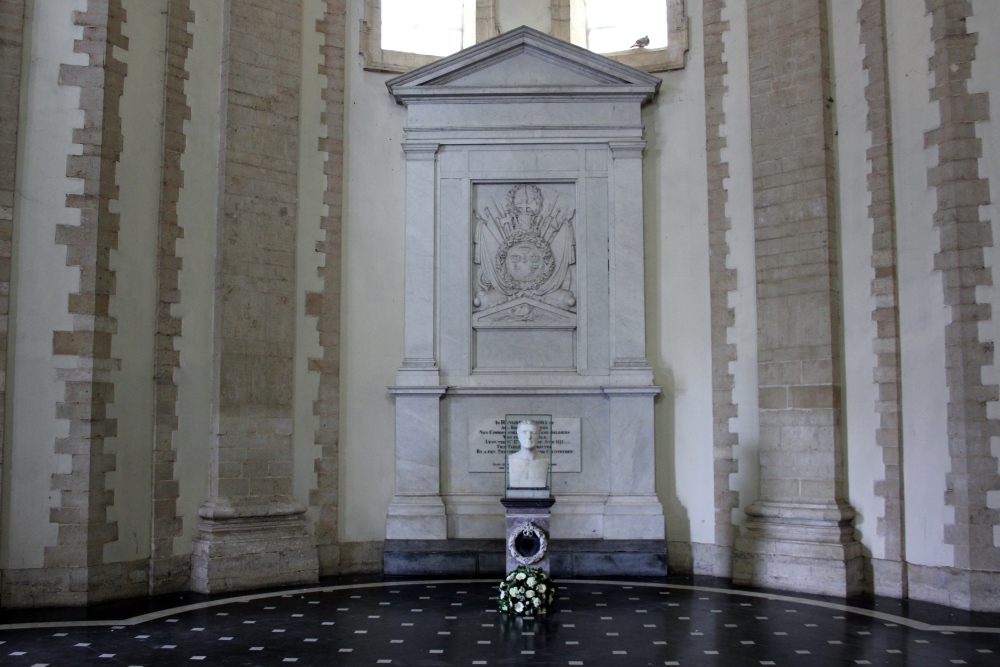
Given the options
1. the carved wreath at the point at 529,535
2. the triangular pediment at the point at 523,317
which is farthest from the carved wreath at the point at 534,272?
the carved wreath at the point at 529,535

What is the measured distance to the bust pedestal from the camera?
7.90m

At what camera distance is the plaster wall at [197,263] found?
8.75 meters

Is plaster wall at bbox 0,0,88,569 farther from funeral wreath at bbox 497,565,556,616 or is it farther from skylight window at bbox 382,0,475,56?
funeral wreath at bbox 497,565,556,616

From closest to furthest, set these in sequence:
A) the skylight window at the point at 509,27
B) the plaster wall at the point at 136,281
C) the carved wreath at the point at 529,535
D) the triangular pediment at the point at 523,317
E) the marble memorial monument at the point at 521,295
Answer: the carved wreath at the point at 529,535 → the plaster wall at the point at 136,281 → the marble memorial monument at the point at 521,295 → the triangular pediment at the point at 523,317 → the skylight window at the point at 509,27

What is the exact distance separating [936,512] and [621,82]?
5.09 meters

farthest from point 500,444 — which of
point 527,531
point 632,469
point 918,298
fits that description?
point 918,298

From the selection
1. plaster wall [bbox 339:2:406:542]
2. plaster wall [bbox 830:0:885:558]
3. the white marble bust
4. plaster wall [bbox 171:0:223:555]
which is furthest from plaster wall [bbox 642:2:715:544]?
plaster wall [bbox 171:0:223:555]

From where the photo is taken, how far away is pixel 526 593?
7.30m

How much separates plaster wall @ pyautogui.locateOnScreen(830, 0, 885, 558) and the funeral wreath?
3058mm

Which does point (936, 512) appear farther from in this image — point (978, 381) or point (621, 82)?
point (621, 82)

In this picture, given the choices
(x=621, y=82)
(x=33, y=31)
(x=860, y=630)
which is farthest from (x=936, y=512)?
(x=33, y=31)

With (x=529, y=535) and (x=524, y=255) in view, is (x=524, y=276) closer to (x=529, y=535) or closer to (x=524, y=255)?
(x=524, y=255)

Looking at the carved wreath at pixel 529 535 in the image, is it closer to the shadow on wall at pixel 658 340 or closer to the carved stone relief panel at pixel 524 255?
the shadow on wall at pixel 658 340

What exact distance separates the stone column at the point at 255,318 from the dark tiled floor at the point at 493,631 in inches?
22.0
